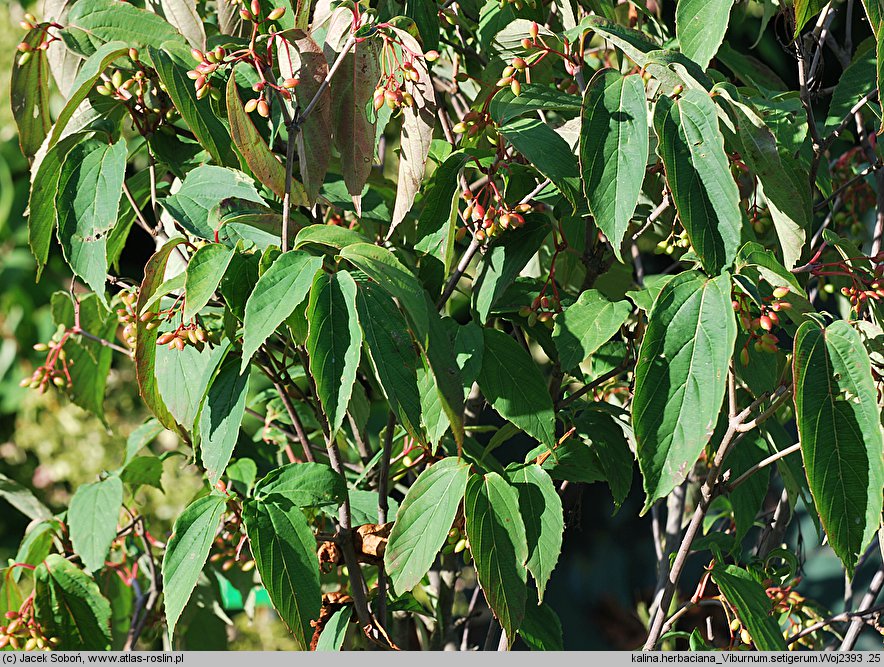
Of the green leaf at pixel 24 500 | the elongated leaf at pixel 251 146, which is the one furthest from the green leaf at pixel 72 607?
the elongated leaf at pixel 251 146

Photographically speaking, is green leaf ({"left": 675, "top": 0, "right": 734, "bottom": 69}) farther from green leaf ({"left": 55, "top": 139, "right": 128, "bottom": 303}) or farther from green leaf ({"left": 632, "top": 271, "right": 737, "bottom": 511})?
green leaf ({"left": 55, "top": 139, "right": 128, "bottom": 303})

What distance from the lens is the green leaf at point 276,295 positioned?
0.70 meters

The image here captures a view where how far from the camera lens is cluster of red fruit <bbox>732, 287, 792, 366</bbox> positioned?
78cm

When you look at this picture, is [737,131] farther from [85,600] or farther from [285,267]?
[85,600]

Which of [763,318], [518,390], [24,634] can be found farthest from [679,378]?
[24,634]

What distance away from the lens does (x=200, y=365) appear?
97 centimetres

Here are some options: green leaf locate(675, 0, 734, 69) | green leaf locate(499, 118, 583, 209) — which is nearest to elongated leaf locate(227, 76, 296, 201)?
green leaf locate(499, 118, 583, 209)

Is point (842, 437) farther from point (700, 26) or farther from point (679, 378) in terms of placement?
point (700, 26)

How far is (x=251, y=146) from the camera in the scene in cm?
81

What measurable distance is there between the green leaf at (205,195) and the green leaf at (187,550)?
0.30 meters

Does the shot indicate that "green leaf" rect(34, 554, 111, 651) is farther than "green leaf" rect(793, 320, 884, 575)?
Yes

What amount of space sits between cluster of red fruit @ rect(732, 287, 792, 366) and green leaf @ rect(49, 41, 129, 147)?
0.66m

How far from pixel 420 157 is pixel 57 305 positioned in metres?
0.81

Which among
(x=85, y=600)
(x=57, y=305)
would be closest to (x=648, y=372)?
(x=85, y=600)
